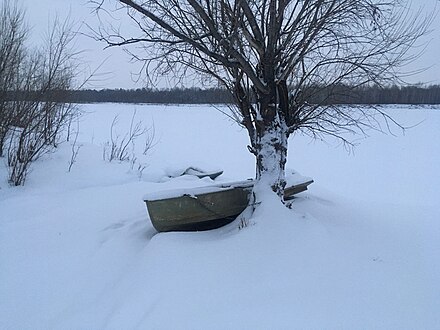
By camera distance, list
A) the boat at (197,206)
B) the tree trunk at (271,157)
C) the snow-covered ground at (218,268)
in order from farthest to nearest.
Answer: the tree trunk at (271,157) → the boat at (197,206) → the snow-covered ground at (218,268)

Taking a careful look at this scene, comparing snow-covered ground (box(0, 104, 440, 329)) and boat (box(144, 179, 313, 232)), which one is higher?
boat (box(144, 179, 313, 232))

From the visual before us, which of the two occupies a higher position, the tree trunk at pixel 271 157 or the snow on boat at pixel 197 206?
the tree trunk at pixel 271 157

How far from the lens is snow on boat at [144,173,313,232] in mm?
3666

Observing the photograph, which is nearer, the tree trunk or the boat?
the boat

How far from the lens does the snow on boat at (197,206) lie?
3666 millimetres

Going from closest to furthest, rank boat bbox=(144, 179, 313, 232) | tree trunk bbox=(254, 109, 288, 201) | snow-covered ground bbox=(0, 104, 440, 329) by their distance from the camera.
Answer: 1. snow-covered ground bbox=(0, 104, 440, 329)
2. boat bbox=(144, 179, 313, 232)
3. tree trunk bbox=(254, 109, 288, 201)

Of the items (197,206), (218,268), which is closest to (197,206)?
(197,206)

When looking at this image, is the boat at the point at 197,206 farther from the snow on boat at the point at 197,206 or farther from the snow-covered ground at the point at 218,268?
the snow-covered ground at the point at 218,268

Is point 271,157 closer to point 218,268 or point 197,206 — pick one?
point 197,206

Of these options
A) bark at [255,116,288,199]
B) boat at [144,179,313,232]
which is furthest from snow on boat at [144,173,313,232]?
bark at [255,116,288,199]

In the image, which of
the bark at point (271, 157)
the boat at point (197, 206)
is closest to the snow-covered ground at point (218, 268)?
the boat at point (197, 206)

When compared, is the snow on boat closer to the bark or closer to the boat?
the boat

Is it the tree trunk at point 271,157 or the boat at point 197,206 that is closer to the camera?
the boat at point 197,206

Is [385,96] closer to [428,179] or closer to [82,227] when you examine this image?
[82,227]
